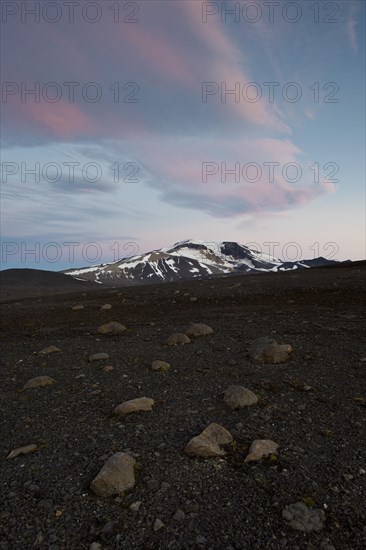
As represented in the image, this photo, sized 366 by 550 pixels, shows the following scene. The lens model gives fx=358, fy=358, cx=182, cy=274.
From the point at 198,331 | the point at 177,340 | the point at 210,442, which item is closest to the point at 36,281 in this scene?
the point at 198,331

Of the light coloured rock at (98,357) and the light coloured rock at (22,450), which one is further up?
the light coloured rock at (98,357)

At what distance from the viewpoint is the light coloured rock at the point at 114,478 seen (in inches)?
171

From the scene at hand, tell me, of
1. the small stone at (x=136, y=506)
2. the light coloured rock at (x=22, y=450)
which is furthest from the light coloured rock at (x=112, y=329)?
the small stone at (x=136, y=506)

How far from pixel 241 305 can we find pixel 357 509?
44.9ft

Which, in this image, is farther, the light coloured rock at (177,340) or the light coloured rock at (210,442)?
the light coloured rock at (177,340)

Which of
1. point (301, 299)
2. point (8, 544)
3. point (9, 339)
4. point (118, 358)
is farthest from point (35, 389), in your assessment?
point (301, 299)

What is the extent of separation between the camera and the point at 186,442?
547 cm

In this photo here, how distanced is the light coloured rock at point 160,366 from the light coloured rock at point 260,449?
4.08 metres

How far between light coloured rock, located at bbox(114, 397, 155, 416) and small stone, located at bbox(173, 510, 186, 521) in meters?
2.67

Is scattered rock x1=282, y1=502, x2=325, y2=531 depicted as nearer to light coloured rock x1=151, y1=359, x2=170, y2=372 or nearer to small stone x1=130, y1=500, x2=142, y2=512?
small stone x1=130, y1=500, x2=142, y2=512

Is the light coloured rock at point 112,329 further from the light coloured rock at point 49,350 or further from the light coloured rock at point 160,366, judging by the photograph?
the light coloured rock at point 160,366

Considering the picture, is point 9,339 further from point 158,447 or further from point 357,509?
point 357,509

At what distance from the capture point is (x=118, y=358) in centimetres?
1029

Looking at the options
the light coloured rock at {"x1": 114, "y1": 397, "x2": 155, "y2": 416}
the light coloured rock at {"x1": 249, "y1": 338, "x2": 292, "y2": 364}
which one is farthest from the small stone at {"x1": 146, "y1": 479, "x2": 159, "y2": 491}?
the light coloured rock at {"x1": 249, "y1": 338, "x2": 292, "y2": 364}
